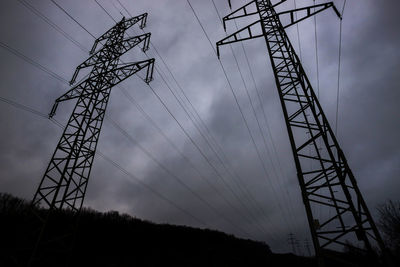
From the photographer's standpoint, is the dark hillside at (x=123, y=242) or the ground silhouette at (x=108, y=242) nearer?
the ground silhouette at (x=108, y=242)

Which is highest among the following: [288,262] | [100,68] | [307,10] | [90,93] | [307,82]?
[100,68]

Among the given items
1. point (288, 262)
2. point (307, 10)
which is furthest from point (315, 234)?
point (288, 262)

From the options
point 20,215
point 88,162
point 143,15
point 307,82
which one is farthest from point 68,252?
point 20,215

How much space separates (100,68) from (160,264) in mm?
26582

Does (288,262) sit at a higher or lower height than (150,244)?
lower

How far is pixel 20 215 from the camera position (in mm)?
21672

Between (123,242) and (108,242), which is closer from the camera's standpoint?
(108,242)

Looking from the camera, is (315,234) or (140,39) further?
(140,39)

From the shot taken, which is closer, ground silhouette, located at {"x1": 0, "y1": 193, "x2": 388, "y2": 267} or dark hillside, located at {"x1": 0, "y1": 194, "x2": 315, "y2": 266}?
ground silhouette, located at {"x1": 0, "y1": 193, "x2": 388, "y2": 267}

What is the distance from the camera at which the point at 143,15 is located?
13680mm

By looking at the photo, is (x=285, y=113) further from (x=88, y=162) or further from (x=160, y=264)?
(x=160, y=264)

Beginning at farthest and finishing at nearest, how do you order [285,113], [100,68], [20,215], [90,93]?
[20,215]
[100,68]
[90,93]
[285,113]

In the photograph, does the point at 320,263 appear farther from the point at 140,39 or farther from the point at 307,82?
the point at 140,39

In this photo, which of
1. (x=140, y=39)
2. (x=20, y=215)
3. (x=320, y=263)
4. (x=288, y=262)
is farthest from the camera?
(x=288, y=262)
